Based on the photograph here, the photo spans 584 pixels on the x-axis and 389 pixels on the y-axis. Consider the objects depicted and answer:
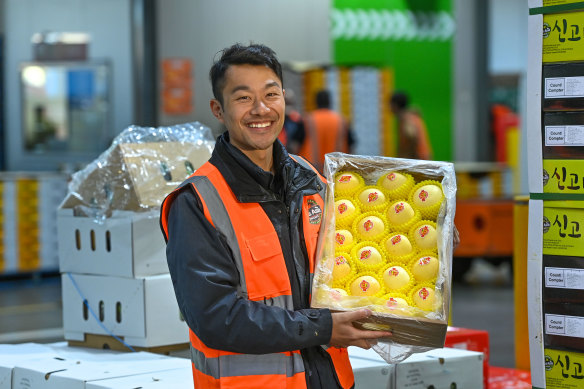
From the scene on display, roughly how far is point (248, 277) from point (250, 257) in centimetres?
6

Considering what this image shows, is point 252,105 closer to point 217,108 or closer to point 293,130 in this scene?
point 217,108

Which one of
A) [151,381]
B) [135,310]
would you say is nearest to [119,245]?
[135,310]

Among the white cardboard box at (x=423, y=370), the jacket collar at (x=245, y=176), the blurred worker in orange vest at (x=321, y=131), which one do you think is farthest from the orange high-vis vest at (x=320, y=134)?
the jacket collar at (x=245, y=176)

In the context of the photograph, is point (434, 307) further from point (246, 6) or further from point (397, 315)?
point (246, 6)

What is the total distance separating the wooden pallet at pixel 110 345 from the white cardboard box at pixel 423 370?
3.08 feet

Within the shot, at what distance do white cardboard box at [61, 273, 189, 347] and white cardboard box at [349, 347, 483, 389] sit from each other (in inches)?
36.7

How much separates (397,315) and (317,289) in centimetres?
28

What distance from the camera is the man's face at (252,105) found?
10.2 feet

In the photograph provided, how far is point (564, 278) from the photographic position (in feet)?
12.6

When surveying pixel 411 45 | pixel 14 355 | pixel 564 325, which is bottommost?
pixel 14 355

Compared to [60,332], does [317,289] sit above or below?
above

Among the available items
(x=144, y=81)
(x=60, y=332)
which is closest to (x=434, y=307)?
(x=60, y=332)

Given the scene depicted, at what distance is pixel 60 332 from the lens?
841cm

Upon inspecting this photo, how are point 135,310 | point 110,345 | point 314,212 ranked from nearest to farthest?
1. point 314,212
2. point 135,310
3. point 110,345
